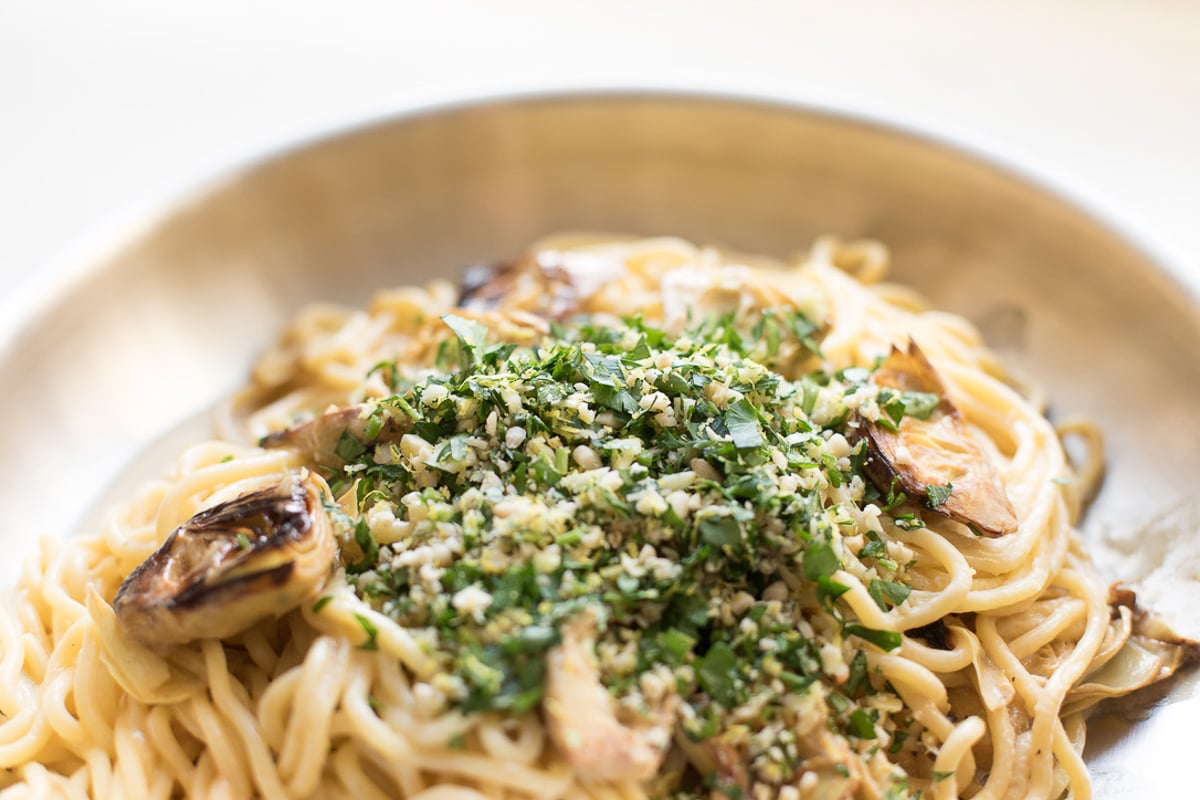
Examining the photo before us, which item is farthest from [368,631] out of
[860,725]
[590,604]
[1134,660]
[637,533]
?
[1134,660]

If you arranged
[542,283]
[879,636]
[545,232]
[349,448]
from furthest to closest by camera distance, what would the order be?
[545,232]
[542,283]
[349,448]
[879,636]

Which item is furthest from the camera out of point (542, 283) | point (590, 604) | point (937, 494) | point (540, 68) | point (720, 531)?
point (540, 68)

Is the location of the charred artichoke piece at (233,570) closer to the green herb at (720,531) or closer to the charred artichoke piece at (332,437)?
the charred artichoke piece at (332,437)

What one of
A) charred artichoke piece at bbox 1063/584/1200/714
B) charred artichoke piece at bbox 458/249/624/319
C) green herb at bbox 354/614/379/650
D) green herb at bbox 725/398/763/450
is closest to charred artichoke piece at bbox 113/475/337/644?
green herb at bbox 354/614/379/650

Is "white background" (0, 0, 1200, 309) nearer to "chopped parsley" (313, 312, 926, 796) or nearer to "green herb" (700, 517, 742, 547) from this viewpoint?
"chopped parsley" (313, 312, 926, 796)

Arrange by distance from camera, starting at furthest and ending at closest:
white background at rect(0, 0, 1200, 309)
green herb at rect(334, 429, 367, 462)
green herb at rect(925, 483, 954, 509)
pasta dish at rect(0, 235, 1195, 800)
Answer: white background at rect(0, 0, 1200, 309)
green herb at rect(334, 429, 367, 462)
green herb at rect(925, 483, 954, 509)
pasta dish at rect(0, 235, 1195, 800)

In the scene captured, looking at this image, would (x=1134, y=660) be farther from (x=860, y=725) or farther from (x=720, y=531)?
(x=720, y=531)

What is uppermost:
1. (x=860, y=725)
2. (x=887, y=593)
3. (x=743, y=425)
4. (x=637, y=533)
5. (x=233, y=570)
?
(x=743, y=425)

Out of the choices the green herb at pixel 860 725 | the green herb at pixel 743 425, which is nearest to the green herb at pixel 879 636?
the green herb at pixel 860 725
